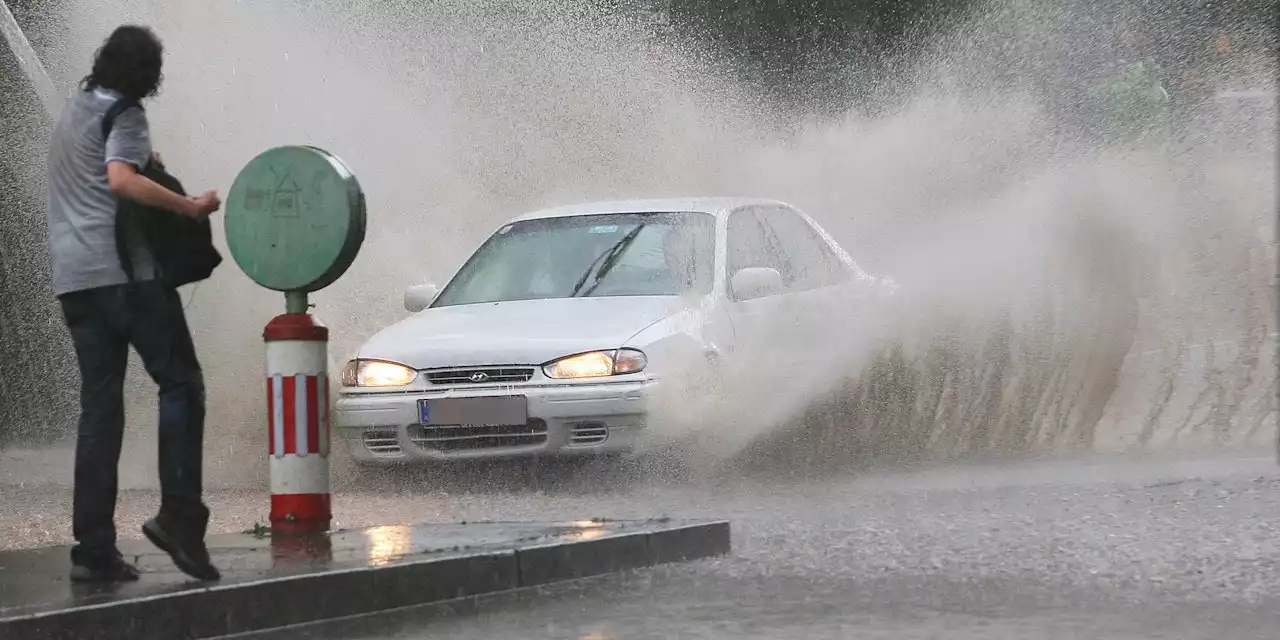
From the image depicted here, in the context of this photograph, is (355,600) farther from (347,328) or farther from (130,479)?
(347,328)

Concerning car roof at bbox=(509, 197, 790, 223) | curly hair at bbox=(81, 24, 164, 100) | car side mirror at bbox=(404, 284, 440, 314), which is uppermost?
curly hair at bbox=(81, 24, 164, 100)

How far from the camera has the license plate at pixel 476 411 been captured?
11.1 m

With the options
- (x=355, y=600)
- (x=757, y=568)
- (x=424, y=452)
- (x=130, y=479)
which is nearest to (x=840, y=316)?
(x=424, y=452)

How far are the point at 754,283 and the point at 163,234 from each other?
5411mm

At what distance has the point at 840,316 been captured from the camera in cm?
1282

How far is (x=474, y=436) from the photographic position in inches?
443

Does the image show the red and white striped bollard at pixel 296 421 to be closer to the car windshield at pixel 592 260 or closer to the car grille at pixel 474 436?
the car grille at pixel 474 436

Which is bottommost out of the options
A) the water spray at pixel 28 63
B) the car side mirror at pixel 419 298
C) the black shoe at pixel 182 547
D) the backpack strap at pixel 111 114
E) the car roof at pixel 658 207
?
the black shoe at pixel 182 547

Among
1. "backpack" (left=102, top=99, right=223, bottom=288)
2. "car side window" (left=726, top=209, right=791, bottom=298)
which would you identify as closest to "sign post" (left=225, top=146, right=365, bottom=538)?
"backpack" (left=102, top=99, right=223, bottom=288)

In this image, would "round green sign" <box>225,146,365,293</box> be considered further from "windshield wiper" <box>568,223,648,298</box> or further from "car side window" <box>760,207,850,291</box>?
"car side window" <box>760,207,850,291</box>

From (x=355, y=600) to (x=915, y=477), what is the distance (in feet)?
16.9

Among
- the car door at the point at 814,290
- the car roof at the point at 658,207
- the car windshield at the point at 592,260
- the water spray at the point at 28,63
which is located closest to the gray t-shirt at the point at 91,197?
the car windshield at the point at 592,260

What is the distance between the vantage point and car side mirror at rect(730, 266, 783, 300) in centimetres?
1193

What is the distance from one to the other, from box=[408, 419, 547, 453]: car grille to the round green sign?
9.86 ft
